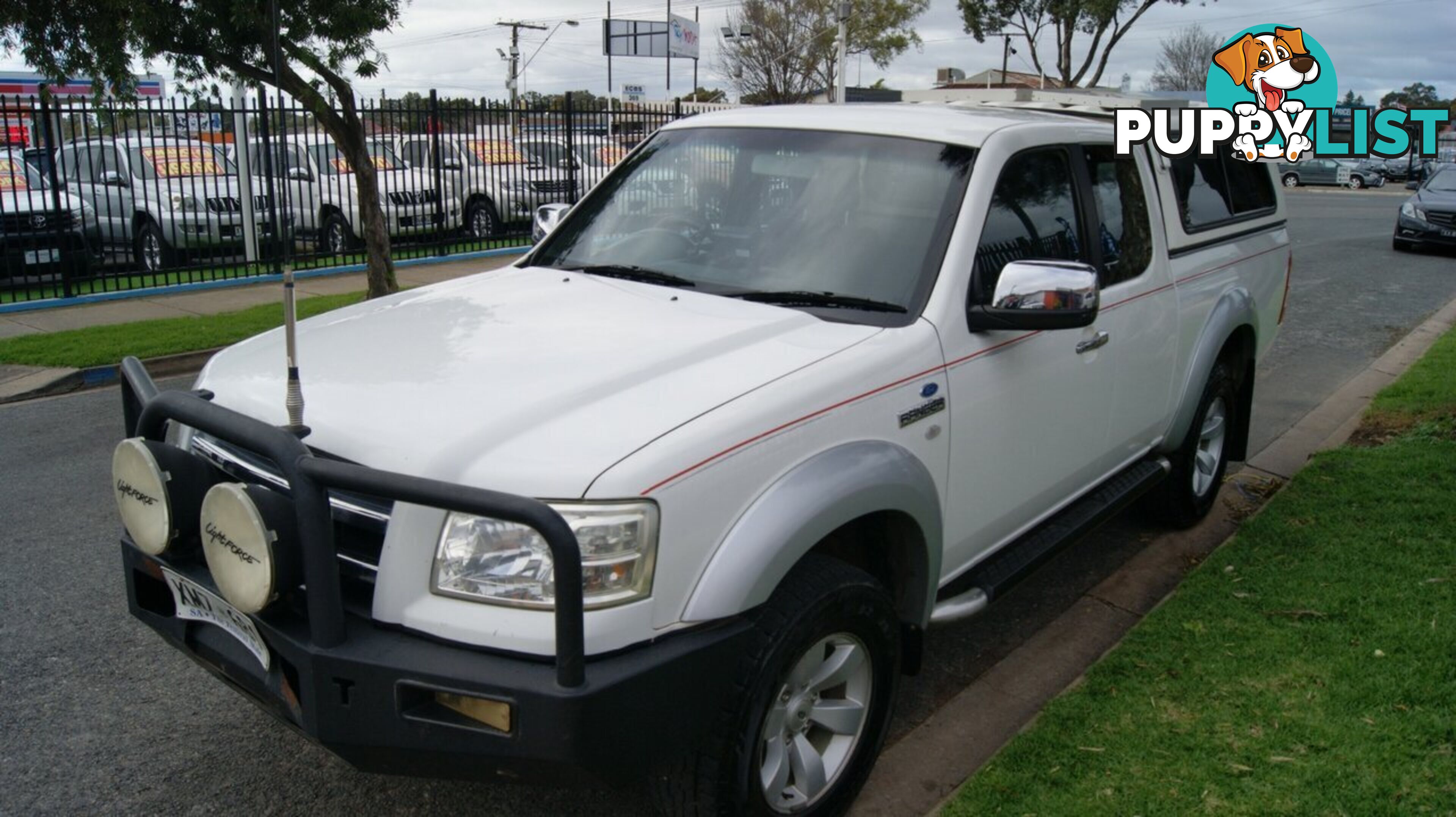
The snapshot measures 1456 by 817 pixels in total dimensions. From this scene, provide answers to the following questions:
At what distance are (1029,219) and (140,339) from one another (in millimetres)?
8918

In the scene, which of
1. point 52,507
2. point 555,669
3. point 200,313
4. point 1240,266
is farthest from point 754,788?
point 200,313

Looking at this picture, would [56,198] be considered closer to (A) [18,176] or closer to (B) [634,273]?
(A) [18,176]

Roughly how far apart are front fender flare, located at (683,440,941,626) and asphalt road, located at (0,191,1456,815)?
14.3 inches

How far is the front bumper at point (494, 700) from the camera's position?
239 cm

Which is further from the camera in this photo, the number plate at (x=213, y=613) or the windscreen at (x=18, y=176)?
the windscreen at (x=18, y=176)

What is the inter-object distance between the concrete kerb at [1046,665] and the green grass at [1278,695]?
185mm

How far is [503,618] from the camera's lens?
8.12ft

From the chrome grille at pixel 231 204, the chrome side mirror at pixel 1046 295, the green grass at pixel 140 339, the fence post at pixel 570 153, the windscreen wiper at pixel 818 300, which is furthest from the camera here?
the fence post at pixel 570 153

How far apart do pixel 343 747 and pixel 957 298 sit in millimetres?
2091

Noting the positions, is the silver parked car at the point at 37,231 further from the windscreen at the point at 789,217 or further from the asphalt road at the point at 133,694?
the windscreen at the point at 789,217

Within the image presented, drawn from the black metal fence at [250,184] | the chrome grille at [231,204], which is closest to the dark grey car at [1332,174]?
the black metal fence at [250,184]

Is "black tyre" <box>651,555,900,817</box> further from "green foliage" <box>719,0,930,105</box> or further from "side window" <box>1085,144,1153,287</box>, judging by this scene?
"green foliage" <box>719,0,930,105</box>

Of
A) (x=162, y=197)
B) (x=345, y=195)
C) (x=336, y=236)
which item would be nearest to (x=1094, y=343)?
(x=162, y=197)

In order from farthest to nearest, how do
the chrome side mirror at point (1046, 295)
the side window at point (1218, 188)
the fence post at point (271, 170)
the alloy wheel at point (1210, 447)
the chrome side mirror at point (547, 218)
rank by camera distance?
1. the fence post at point (271, 170)
2. the alloy wheel at point (1210, 447)
3. the chrome side mirror at point (547, 218)
4. the side window at point (1218, 188)
5. the chrome side mirror at point (1046, 295)
